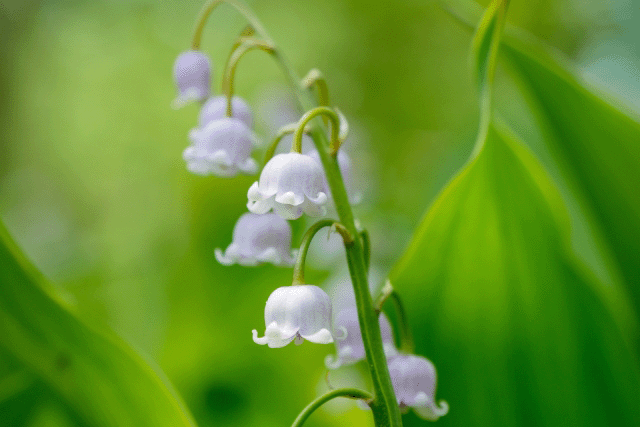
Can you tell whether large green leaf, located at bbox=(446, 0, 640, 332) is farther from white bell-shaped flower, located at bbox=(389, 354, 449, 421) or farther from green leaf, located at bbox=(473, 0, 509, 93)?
white bell-shaped flower, located at bbox=(389, 354, 449, 421)

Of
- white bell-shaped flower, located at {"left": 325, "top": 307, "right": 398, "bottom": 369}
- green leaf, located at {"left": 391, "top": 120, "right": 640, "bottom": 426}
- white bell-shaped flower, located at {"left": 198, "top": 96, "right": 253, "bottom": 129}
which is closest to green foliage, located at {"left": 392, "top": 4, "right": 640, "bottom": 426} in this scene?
green leaf, located at {"left": 391, "top": 120, "right": 640, "bottom": 426}

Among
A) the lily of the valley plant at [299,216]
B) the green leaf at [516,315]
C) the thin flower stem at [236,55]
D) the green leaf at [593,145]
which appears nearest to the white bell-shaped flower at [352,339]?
the lily of the valley plant at [299,216]

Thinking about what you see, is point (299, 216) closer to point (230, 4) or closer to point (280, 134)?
point (280, 134)

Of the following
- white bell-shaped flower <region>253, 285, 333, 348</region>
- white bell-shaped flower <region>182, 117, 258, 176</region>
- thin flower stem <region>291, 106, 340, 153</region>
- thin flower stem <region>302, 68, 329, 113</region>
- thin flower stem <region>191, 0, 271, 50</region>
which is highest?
thin flower stem <region>191, 0, 271, 50</region>

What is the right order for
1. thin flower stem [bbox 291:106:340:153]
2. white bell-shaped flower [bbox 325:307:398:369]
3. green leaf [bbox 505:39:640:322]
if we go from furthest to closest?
green leaf [bbox 505:39:640:322]
white bell-shaped flower [bbox 325:307:398:369]
thin flower stem [bbox 291:106:340:153]

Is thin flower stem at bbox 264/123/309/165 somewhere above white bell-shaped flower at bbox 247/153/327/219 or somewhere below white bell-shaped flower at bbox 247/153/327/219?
above

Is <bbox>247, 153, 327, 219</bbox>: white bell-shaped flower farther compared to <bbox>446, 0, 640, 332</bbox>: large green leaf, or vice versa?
<bbox>446, 0, 640, 332</bbox>: large green leaf
